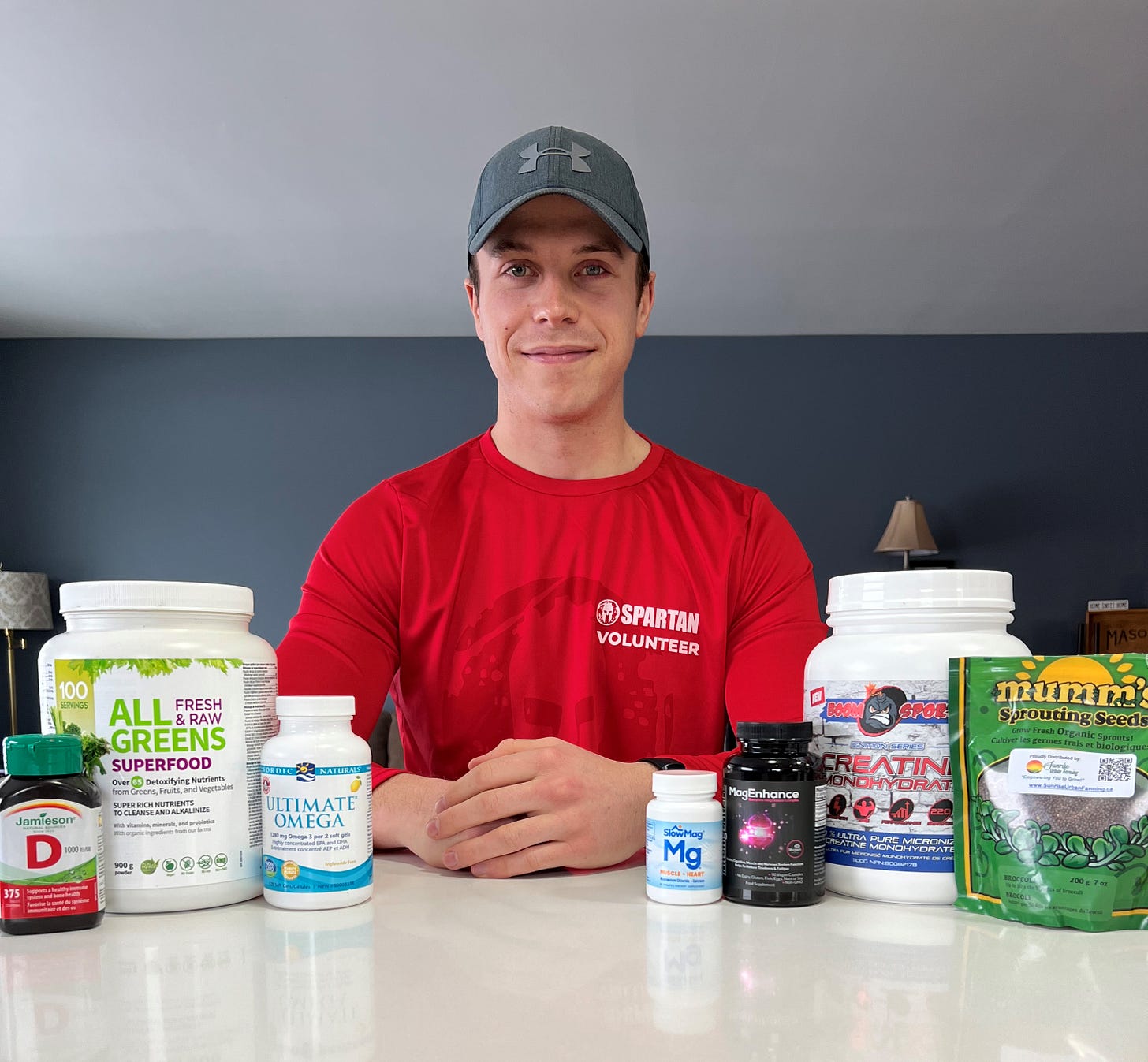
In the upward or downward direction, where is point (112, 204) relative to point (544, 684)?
upward

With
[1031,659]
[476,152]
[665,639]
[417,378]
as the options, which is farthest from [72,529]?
[1031,659]

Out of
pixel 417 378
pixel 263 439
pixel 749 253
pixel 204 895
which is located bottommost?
pixel 204 895

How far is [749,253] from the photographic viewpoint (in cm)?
431

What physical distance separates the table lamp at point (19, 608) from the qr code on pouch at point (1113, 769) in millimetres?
5268

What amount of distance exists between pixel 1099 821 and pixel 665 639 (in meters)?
0.64

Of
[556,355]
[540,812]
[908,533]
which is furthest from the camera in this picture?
[908,533]

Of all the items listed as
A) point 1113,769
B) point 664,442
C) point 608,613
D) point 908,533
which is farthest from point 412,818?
point 664,442

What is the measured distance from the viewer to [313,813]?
0.64 m

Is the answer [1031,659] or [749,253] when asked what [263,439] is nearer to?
[749,253]

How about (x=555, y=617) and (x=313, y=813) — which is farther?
(x=555, y=617)

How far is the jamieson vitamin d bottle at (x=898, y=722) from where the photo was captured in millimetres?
647

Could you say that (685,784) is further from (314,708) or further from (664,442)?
(664,442)

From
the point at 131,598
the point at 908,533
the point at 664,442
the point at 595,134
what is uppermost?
the point at 595,134

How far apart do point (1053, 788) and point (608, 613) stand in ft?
2.14
